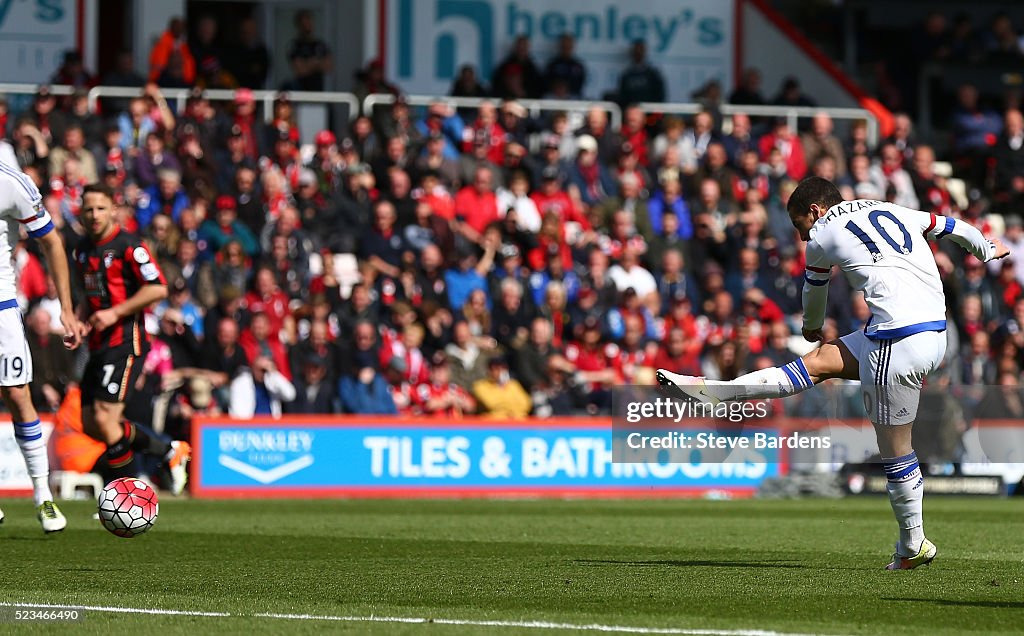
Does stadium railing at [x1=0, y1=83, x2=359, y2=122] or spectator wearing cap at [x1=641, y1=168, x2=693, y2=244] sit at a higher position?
stadium railing at [x1=0, y1=83, x2=359, y2=122]

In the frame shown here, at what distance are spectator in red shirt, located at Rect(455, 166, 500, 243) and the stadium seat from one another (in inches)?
253

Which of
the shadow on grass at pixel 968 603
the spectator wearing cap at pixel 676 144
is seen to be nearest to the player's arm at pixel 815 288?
the shadow on grass at pixel 968 603

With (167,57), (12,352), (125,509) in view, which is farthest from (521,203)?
(125,509)

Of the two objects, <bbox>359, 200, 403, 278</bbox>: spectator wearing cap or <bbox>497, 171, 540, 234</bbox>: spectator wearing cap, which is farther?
<bbox>497, 171, 540, 234</bbox>: spectator wearing cap

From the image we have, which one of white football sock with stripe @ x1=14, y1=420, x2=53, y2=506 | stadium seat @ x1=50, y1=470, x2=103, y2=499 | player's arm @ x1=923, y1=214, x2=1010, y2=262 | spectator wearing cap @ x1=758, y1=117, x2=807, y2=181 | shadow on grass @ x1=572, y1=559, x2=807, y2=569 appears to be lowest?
stadium seat @ x1=50, y1=470, x2=103, y2=499

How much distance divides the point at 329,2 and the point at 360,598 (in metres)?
20.4

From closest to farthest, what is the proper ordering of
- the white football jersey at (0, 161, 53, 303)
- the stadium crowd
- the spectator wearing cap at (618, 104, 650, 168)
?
the white football jersey at (0, 161, 53, 303) < the stadium crowd < the spectator wearing cap at (618, 104, 650, 168)

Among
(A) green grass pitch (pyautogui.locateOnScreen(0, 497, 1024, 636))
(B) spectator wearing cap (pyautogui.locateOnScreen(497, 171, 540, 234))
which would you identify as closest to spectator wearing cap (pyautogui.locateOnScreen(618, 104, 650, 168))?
(B) spectator wearing cap (pyautogui.locateOnScreen(497, 171, 540, 234))

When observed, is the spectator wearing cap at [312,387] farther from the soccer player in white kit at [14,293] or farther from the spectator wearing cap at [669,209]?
the soccer player in white kit at [14,293]

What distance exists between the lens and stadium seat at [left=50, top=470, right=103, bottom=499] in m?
18.3

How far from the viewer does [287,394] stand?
20.2 metres

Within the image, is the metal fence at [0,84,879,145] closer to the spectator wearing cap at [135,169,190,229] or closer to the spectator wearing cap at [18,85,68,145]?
the spectator wearing cap at [18,85,68,145]

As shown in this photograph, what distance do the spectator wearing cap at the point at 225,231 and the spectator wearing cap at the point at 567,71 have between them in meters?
6.60

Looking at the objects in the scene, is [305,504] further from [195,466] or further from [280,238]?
[280,238]
